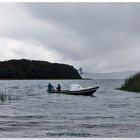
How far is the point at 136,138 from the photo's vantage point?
11266mm

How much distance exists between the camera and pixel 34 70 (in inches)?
504

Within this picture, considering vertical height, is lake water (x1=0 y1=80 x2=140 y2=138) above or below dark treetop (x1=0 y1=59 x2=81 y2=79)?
below

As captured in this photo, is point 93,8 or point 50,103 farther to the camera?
point 50,103

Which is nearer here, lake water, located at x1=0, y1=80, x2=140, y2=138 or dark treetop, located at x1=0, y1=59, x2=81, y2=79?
lake water, located at x1=0, y1=80, x2=140, y2=138

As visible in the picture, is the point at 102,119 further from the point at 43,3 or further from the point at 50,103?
the point at 43,3

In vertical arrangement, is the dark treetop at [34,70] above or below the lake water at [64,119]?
above

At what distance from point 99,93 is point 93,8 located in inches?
239

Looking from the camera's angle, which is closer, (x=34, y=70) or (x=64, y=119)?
(x=64, y=119)

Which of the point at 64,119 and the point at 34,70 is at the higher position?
the point at 34,70

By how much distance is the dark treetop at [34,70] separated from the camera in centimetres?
1212

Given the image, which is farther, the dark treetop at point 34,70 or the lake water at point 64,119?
the dark treetop at point 34,70

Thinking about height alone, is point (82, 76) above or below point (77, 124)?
above

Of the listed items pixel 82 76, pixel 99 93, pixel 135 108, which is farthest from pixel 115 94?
pixel 82 76

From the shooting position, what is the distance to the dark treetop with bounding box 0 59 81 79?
1212 centimetres
